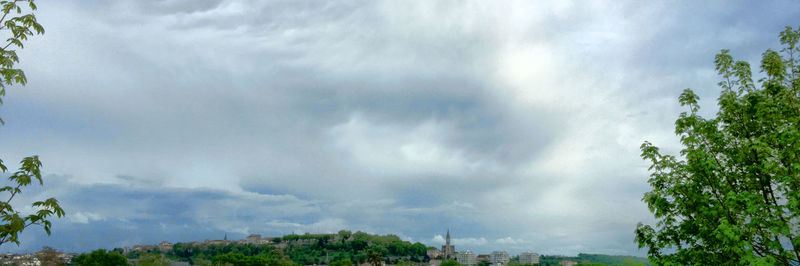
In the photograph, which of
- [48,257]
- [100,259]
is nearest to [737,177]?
[48,257]

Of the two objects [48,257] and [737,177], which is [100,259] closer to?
[48,257]

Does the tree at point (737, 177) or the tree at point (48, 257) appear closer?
the tree at point (737, 177)

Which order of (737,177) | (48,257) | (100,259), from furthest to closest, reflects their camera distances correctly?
1. (100,259)
2. (48,257)
3. (737,177)

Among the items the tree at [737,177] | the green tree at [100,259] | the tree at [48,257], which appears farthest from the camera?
the green tree at [100,259]

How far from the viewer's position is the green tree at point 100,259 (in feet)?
302

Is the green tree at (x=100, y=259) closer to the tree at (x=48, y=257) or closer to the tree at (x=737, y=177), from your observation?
the tree at (x=48, y=257)

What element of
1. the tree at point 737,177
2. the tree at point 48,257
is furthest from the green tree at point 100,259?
the tree at point 737,177

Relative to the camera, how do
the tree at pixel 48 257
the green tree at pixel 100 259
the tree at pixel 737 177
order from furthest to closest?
the green tree at pixel 100 259, the tree at pixel 48 257, the tree at pixel 737 177

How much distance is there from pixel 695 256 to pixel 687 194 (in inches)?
65.3

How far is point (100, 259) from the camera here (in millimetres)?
93812

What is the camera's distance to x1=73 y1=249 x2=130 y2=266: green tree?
92.2 metres

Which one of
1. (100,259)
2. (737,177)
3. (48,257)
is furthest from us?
(100,259)

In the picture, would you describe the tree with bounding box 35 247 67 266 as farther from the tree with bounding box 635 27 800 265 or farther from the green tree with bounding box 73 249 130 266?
the tree with bounding box 635 27 800 265

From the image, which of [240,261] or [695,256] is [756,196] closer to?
[695,256]
